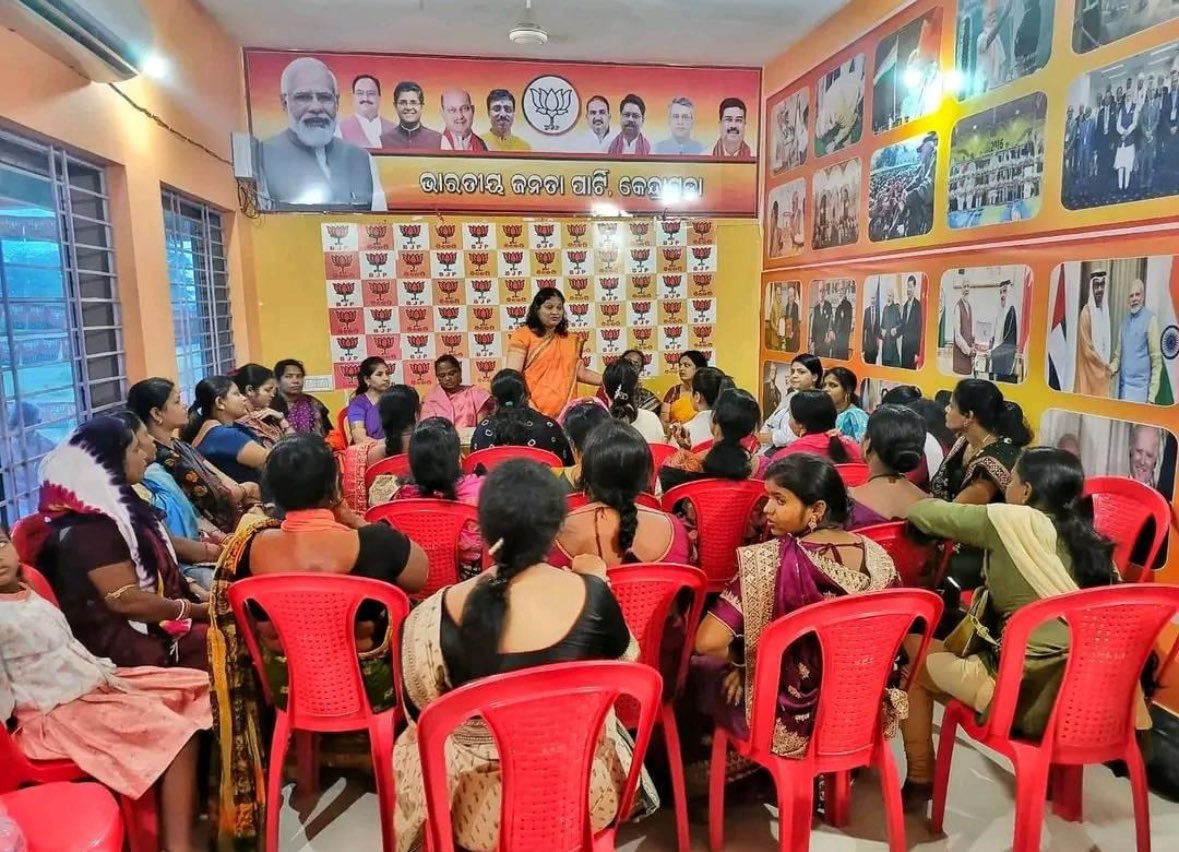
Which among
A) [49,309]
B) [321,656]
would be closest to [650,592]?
[321,656]

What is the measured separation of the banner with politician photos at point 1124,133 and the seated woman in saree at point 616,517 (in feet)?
7.34

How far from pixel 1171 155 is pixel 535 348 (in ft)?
10.4

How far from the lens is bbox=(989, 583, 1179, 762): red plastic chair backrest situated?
166cm

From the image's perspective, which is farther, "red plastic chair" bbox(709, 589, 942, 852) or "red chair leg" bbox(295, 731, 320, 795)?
"red chair leg" bbox(295, 731, 320, 795)

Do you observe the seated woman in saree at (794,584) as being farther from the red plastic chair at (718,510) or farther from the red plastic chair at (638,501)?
the red plastic chair at (718,510)

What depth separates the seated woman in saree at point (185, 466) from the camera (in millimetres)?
2734

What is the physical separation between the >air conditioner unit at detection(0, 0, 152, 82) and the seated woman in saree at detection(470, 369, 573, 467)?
2.00m

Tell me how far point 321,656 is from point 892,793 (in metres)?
1.38

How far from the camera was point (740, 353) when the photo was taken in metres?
6.64

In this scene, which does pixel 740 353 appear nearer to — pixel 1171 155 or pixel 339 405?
pixel 339 405

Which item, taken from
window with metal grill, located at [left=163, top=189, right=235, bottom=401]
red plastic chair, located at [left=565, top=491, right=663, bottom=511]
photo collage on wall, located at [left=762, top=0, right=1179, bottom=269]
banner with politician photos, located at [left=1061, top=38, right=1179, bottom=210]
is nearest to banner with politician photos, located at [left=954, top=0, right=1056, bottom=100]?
photo collage on wall, located at [left=762, top=0, right=1179, bottom=269]

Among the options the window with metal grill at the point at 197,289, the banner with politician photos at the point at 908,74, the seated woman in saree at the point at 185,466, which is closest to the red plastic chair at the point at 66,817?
the seated woman in saree at the point at 185,466

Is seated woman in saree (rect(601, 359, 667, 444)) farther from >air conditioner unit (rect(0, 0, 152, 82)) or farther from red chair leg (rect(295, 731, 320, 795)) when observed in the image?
>air conditioner unit (rect(0, 0, 152, 82))

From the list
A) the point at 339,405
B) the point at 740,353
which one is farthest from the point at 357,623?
the point at 740,353
